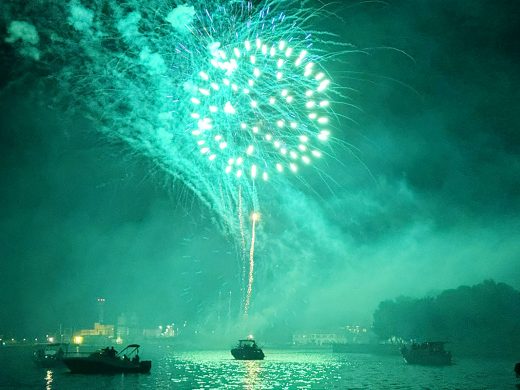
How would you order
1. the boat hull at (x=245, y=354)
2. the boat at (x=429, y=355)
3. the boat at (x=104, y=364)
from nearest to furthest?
the boat at (x=104, y=364) < the boat at (x=429, y=355) < the boat hull at (x=245, y=354)

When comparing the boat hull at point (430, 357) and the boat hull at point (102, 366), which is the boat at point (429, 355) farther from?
the boat hull at point (102, 366)

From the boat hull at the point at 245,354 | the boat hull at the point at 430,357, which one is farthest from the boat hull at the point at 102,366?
the boat hull at the point at 430,357

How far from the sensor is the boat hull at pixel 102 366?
208 ft

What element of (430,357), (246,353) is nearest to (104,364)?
(246,353)

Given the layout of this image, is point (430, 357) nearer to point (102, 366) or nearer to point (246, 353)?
point (246, 353)

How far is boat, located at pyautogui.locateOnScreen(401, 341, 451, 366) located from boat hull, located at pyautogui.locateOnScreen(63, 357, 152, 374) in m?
57.2

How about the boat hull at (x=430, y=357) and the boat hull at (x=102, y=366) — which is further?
the boat hull at (x=430, y=357)

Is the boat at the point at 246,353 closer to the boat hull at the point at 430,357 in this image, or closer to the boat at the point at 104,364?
the boat hull at the point at 430,357

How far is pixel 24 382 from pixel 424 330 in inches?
4382

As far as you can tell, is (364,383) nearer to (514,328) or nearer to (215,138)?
(215,138)

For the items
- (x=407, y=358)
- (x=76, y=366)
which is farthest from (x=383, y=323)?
(x=76, y=366)

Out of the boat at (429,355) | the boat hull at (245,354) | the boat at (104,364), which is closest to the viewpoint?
the boat at (104,364)

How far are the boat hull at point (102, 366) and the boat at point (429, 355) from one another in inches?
2252

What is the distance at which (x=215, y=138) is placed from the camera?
3381 cm
